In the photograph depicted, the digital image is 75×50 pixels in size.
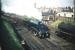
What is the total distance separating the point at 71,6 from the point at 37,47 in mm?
645

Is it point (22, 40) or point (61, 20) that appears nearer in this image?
point (22, 40)

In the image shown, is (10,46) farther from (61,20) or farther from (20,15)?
(61,20)

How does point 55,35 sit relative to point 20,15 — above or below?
below

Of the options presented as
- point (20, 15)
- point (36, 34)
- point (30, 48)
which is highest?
point (20, 15)

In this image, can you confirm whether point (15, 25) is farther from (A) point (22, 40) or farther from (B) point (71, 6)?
(B) point (71, 6)

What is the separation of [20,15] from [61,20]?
0.50m

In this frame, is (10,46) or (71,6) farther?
(71,6)

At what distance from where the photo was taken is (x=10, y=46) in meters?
2.26

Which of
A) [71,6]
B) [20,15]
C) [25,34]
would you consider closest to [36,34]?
[25,34]

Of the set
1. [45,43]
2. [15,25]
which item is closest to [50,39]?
[45,43]

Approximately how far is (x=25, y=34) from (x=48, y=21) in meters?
0.31

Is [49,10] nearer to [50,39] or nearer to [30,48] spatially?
[50,39]

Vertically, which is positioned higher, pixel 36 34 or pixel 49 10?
pixel 49 10

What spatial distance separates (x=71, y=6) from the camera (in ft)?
7.98
